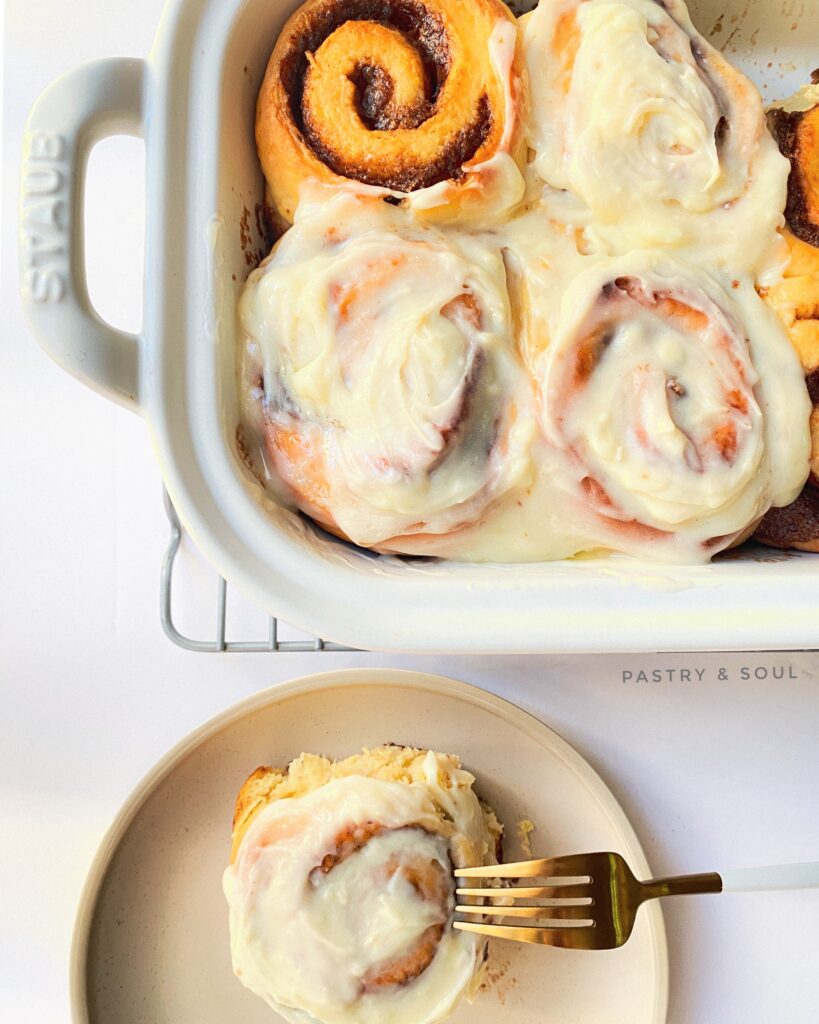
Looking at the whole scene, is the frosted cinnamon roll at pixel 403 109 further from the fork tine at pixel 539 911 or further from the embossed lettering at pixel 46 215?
the fork tine at pixel 539 911

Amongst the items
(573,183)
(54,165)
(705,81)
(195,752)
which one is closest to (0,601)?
(195,752)

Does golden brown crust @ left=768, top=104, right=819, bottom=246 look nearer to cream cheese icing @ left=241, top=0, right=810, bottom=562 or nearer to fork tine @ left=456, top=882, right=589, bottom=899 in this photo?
cream cheese icing @ left=241, top=0, right=810, bottom=562

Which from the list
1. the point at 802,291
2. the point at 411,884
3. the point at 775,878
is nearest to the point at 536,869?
the point at 411,884

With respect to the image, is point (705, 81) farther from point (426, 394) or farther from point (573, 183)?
point (426, 394)

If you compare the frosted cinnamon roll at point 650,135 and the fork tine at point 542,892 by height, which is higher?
the frosted cinnamon roll at point 650,135

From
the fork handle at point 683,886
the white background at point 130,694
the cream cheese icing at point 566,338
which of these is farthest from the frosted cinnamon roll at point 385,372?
the fork handle at point 683,886
